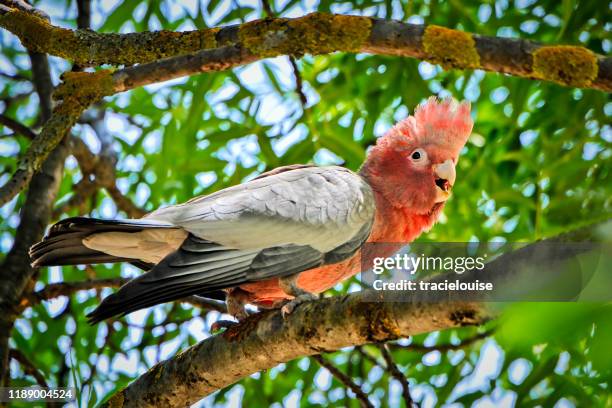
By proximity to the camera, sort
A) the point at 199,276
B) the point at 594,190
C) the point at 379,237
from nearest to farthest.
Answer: the point at 199,276 < the point at 379,237 < the point at 594,190

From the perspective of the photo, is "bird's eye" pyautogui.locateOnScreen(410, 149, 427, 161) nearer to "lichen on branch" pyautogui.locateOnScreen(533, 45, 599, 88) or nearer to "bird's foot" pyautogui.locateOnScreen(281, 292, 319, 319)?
"lichen on branch" pyautogui.locateOnScreen(533, 45, 599, 88)

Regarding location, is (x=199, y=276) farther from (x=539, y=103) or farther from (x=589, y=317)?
(x=539, y=103)

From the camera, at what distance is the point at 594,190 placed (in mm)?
3824

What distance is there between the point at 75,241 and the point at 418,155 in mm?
1557

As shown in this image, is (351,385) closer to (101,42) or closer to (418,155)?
(418,155)

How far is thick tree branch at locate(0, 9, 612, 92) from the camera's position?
8.40 feet

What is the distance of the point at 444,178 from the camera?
10.9 feet

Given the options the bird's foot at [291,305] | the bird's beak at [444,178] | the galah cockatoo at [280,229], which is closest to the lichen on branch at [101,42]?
the galah cockatoo at [280,229]

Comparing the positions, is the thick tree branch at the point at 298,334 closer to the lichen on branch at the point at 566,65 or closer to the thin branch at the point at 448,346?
the lichen on branch at the point at 566,65

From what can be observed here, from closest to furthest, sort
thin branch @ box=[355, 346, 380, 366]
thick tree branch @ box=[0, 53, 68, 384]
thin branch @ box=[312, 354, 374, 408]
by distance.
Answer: thin branch @ box=[312, 354, 374, 408]
thick tree branch @ box=[0, 53, 68, 384]
thin branch @ box=[355, 346, 380, 366]

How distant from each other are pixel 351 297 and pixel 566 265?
1349 millimetres

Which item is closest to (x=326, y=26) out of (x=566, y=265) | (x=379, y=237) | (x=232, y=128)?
(x=379, y=237)

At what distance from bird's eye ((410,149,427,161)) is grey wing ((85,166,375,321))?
0.33 metres

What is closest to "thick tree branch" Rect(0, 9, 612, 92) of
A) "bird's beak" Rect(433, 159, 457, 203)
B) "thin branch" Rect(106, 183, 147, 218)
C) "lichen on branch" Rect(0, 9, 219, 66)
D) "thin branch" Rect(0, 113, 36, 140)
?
"lichen on branch" Rect(0, 9, 219, 66)
